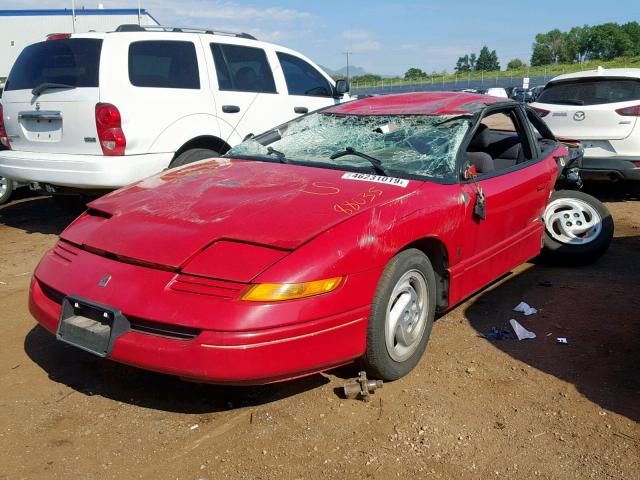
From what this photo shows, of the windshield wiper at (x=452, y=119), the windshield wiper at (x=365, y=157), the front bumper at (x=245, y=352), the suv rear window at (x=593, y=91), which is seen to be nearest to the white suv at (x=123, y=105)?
the windshield wiper at (x=365, y=157)

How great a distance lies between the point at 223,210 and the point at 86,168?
2965 millimetres

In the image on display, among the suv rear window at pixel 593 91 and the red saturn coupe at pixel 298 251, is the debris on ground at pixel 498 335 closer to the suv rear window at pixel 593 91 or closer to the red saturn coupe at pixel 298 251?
the red saturn coupe at pixel 298 251

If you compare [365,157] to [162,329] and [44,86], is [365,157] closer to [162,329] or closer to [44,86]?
[162,329]

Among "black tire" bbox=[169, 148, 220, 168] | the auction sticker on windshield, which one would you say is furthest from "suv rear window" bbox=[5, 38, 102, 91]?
the auction sticker on windshield

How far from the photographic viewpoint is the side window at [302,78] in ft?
24.5

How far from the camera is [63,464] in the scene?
262 cm

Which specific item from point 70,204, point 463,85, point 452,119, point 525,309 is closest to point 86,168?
point 70,204

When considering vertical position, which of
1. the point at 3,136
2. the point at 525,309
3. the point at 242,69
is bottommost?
the point at 525,309

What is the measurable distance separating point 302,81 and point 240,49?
958 mm

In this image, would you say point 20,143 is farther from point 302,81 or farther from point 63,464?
point 63,464

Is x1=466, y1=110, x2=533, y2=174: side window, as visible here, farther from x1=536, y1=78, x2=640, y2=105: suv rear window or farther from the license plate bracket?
x1=536, y1=78, x2=640, y2=105: suv rear window

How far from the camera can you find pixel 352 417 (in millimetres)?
3002

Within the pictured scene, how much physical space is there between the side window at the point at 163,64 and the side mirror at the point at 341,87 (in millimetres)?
1885

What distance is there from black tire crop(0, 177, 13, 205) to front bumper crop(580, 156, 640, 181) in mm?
7362
